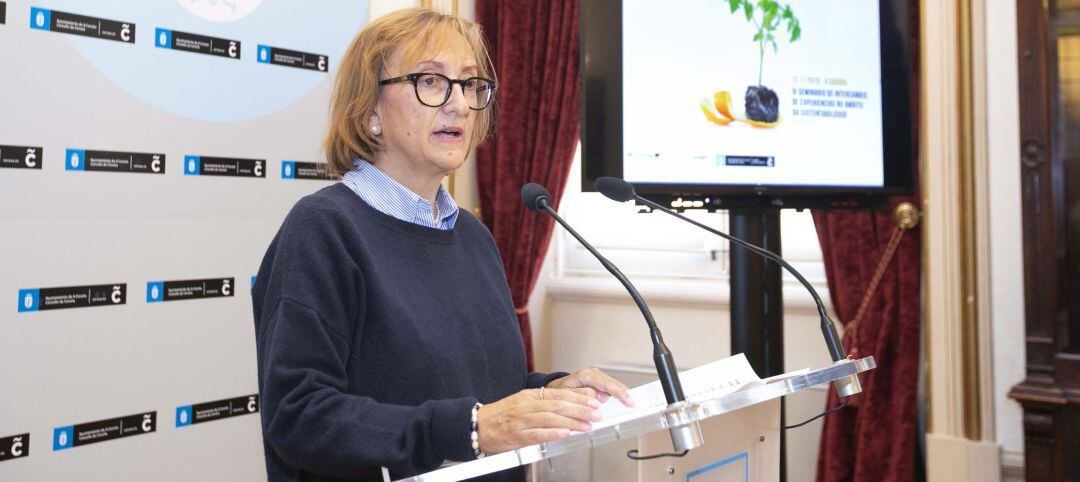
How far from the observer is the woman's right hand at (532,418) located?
0.97m

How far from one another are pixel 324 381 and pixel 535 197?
17.2 inches

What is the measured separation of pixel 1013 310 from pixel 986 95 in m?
0.68

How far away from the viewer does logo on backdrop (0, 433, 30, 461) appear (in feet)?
7.18

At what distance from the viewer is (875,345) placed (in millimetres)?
2965

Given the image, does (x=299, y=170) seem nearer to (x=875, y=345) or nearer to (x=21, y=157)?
(x=21, y=157)

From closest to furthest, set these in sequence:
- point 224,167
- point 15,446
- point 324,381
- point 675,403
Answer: point 675,403 → point 324,381 → point 15,446 → point 224,167

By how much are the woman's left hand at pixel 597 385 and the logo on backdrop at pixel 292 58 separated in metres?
1.89

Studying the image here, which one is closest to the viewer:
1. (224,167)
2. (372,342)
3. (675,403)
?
(675,403)

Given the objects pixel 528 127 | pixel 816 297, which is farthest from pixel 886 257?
pixel 816 297

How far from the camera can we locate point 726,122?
7.82 ft

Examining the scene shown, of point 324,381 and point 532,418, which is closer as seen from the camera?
point 532,418

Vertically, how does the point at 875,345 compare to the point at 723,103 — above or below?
below

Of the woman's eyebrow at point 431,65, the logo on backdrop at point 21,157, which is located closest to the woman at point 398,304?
the woman's eyebrow at point 431,65

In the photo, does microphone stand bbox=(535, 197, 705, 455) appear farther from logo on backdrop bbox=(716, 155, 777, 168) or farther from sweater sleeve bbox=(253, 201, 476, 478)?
logo on backdrop bbox=(716, 155, 777, 168)
